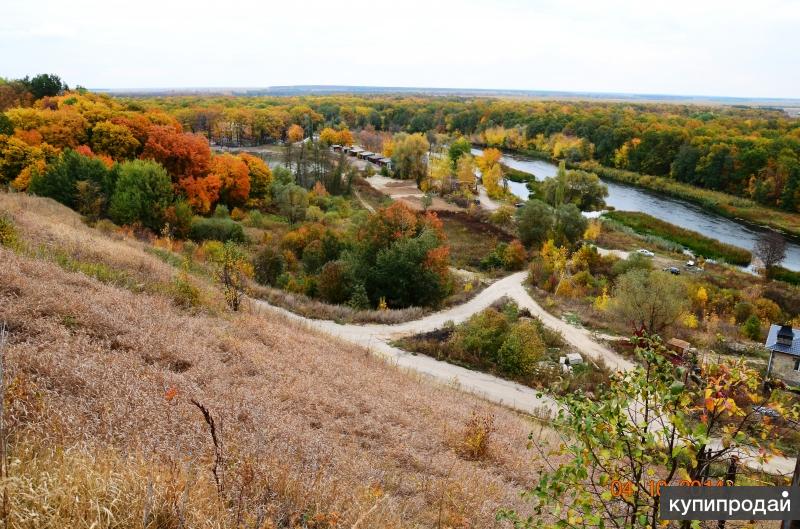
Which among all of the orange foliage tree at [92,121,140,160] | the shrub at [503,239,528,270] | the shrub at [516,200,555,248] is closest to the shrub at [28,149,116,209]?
the orange foliage tree at [92,121,140,160]

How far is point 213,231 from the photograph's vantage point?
1288 inches

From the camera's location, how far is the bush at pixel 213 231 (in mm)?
32625

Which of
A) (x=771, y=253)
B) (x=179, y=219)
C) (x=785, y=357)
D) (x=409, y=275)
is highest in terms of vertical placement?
(x=179, y=219)

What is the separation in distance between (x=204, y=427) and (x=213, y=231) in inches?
1139

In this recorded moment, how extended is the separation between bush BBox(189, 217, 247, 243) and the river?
39678mm

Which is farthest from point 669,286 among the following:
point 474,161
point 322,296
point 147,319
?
point 474,161

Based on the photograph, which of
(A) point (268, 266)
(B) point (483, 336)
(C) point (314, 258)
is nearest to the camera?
(B) point (483, 336)

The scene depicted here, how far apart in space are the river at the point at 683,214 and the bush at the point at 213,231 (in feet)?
130

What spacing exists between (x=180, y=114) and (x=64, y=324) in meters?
89.0

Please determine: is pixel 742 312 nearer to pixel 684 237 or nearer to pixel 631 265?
pixel 631 265

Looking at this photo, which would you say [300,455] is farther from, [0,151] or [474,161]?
[474,161]

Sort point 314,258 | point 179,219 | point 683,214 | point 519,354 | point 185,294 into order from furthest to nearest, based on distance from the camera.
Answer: point 683,214
point 179,219
point 314,258
point 519,354
point 185,294

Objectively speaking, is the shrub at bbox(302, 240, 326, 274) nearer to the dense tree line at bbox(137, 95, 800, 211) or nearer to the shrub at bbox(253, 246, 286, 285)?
the shrub at bbox(253, 246, 286, 285)

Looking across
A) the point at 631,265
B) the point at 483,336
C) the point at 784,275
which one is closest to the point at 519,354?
the point at 483,336
